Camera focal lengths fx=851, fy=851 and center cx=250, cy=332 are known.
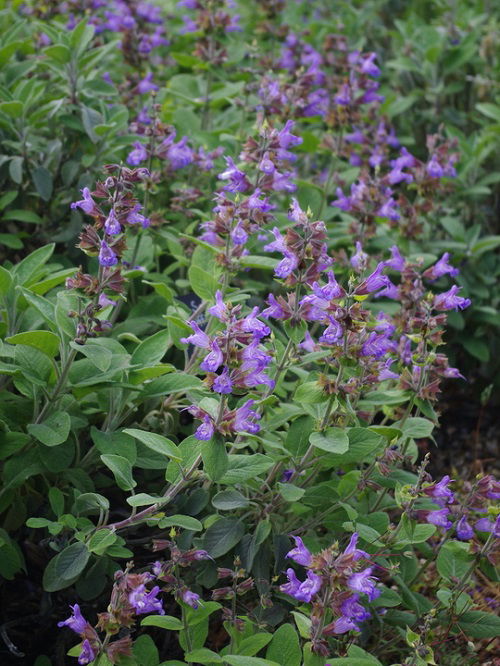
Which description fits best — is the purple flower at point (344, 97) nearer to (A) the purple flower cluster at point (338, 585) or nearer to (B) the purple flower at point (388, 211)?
(B) the purple flower at point (388, 211)

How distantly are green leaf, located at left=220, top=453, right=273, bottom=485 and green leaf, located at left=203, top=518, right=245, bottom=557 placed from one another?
0.19 metres

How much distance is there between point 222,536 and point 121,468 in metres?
0.34

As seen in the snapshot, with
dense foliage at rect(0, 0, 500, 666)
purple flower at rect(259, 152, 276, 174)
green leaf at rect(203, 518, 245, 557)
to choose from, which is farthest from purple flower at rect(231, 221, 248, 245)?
green leaf at rect(203, 518, 245, 557)

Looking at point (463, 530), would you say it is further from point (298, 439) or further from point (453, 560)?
point (298, 439)

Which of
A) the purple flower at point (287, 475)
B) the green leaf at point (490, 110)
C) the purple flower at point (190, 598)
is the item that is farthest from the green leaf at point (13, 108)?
the green leaf at point (490, 110)

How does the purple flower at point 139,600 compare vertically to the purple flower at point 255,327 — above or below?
below

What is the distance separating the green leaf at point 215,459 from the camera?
192 centimetres

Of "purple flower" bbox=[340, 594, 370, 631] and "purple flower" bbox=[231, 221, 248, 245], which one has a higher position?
"purple flower" bbox=[231, 221, 248, 245]

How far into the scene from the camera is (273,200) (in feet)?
12.4

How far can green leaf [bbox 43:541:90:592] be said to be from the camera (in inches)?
79.7

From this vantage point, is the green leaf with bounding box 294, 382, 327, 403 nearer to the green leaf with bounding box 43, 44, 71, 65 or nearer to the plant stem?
the plant stem

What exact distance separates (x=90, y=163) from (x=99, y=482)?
1206mm

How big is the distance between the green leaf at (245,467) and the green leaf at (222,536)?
19cm

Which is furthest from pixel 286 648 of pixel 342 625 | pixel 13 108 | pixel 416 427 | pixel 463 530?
pixel 13 108
